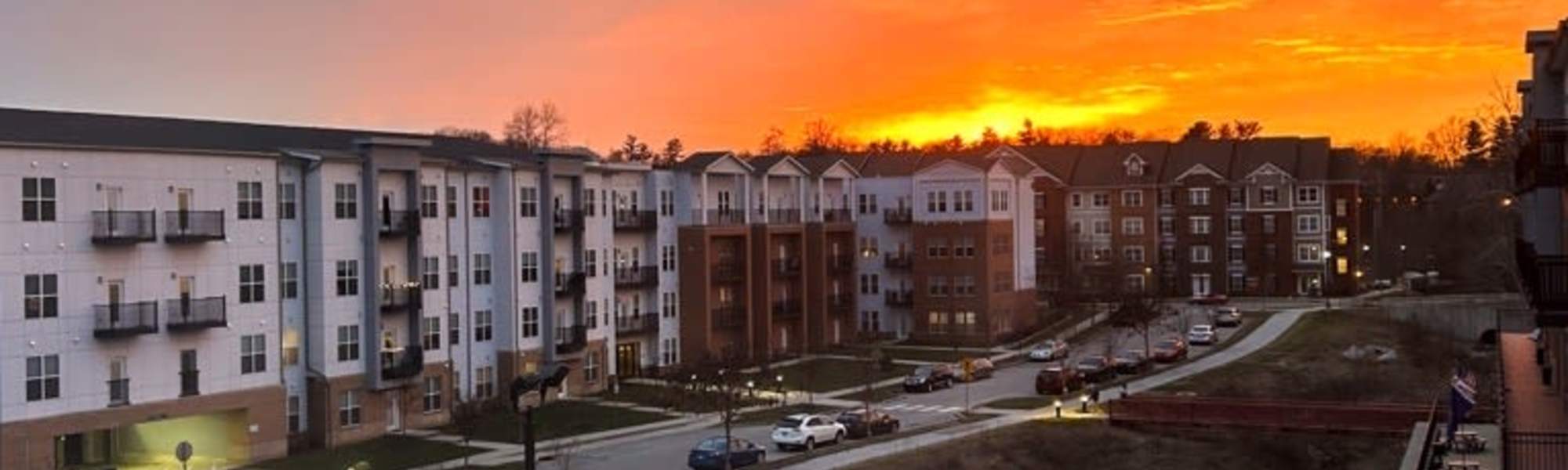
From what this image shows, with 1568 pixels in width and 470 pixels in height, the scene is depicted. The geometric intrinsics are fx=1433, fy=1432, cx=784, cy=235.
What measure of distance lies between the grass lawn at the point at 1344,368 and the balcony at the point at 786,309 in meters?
21.1

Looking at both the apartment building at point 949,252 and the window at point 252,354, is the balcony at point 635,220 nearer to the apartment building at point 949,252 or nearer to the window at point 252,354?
the apartment building at point 949,252

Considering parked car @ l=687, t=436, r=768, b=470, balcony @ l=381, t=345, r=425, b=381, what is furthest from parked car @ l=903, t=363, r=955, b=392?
balcony @ l=381, t=345, r=425, b=381

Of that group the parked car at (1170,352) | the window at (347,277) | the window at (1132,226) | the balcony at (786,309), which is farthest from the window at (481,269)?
the window at (1132,226)

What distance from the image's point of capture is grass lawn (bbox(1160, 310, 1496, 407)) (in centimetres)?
5497

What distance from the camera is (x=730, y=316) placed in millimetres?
67312

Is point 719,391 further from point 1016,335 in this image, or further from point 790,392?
point 1016,335

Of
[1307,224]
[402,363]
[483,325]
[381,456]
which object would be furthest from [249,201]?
[1307,224]

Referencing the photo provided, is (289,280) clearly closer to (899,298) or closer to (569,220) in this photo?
(569,220)

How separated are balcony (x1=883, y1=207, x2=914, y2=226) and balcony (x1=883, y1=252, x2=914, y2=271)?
5.56ft

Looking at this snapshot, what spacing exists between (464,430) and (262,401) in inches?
251

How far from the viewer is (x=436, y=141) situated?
58594 millimetres

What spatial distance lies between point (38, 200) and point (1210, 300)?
69.3m

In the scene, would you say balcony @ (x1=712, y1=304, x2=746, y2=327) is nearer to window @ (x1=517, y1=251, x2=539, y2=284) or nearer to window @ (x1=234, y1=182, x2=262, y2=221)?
window @ (x1=517, y1=251, x2=539, y2=284)

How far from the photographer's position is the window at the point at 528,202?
5453 centimetres
